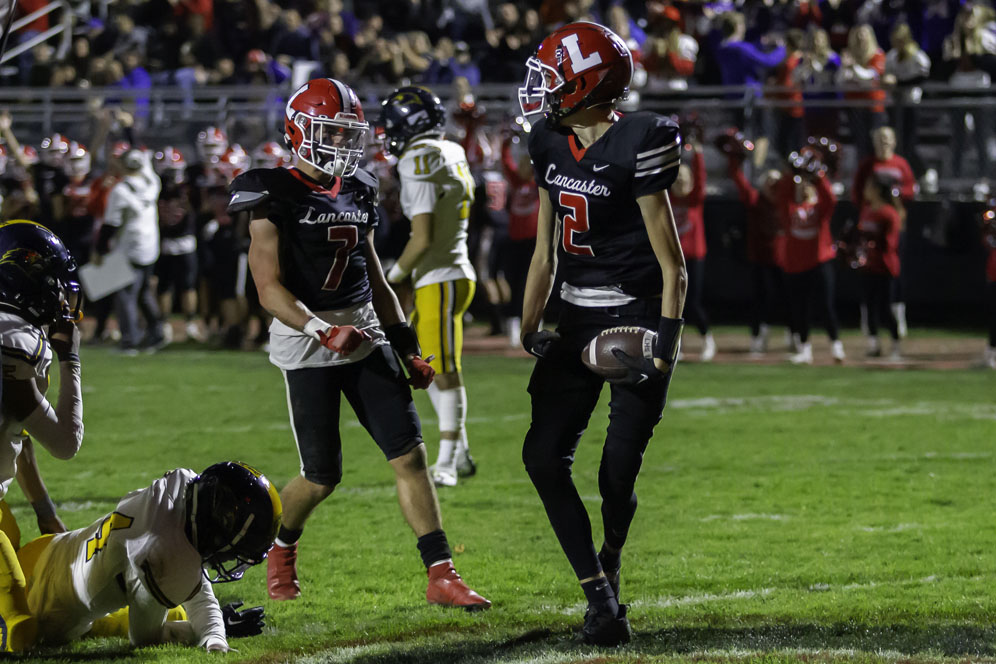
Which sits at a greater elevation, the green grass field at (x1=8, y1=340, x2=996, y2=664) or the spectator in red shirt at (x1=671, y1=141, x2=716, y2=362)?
the spectator in red shirt at (x1=671, y1=141, x2=716, y2=362)

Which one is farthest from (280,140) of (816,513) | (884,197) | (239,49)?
(816,513)

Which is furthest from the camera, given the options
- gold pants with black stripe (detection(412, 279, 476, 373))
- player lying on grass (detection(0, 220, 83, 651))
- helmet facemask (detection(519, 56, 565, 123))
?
gold pants with black stripe (detection(412, 279, 476, 373))

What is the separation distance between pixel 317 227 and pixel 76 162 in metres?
11.5

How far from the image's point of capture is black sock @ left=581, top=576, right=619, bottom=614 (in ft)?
14.5

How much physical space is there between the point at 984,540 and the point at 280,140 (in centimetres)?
1122

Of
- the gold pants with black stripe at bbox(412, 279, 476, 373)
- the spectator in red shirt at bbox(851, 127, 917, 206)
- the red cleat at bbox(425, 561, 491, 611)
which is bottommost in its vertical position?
the red cleat at bbox(425, 561, 491, 611)

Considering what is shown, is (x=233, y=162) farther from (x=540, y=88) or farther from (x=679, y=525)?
(x=540, y=88)

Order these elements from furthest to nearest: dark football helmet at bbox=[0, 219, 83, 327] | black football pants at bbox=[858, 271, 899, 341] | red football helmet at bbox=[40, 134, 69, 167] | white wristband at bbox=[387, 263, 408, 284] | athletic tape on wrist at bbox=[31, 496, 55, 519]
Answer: red football helmet at bbox=[40, 134, 69, 167], black football pants at bbox=[858, 271, 899, 341], white wristband at bbox=[387, 263, 408, 284], athletic tape on wrist at bbox=[31, 496, 55, 519], dark football helmet at bbox=[0, 219, 83, 327]

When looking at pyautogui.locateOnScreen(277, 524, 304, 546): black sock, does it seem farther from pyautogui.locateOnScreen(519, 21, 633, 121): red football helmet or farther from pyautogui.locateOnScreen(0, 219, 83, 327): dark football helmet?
pyautogui.locateOnScreen(519, 21, 633, 121): red football helmet

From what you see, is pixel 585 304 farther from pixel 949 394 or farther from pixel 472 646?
pixel 949 394

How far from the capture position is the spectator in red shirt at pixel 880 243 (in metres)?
12.4

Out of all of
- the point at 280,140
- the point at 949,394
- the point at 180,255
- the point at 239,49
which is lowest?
the point at 949,394

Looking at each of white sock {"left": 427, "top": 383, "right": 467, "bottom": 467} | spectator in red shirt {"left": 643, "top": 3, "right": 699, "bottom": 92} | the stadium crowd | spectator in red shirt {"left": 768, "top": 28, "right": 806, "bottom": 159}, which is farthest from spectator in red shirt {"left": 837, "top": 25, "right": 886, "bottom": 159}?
white sock {"left": 427, "top": 383, "right": 467, "bottom": 467}

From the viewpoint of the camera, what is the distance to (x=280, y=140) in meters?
15.9
